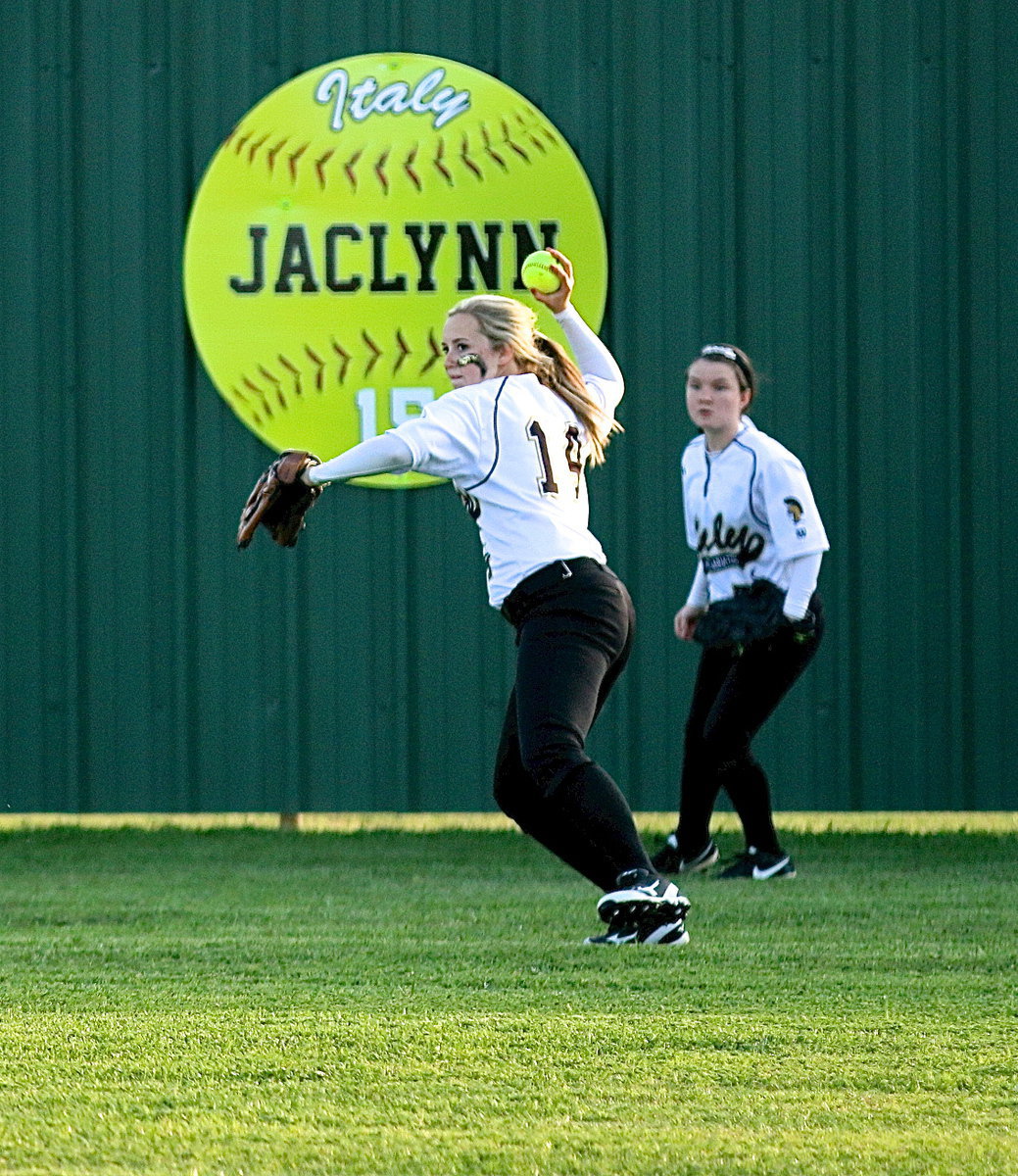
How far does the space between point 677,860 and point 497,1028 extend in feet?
8.85

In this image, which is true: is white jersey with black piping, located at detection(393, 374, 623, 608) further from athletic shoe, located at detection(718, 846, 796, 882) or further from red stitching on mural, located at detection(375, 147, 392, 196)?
red stitching on mural, located at detection(375, 147, 392, 196)

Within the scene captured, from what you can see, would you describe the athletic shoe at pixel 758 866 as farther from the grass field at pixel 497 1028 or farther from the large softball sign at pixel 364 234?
the large softball sign at pixel 364 234

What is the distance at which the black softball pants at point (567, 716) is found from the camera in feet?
14.6

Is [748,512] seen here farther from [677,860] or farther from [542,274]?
[542,274]

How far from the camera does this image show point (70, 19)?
7.80 m

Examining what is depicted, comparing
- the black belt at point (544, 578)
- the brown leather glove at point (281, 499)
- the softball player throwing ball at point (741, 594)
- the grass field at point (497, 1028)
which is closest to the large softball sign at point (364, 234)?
the softball player throwing ball at point (741, 594)

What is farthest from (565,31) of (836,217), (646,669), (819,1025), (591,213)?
(819,1025)

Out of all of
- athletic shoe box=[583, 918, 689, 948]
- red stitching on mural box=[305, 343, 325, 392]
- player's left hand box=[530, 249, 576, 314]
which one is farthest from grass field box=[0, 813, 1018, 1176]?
red stitching on mural box=[305, 343, 325, 392]

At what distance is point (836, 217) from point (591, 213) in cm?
100

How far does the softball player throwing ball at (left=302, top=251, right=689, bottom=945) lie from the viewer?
446 cm

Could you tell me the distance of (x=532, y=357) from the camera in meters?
4.75

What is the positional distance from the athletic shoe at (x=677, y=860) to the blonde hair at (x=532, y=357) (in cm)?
190

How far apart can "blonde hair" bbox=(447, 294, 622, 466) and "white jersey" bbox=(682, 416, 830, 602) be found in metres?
1.25

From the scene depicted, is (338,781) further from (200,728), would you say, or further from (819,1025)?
(819,1025)
